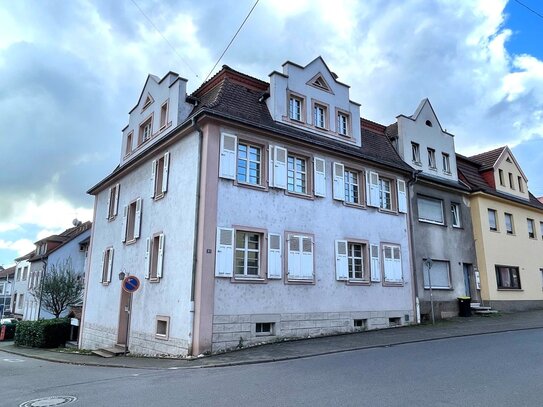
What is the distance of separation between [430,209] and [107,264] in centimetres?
1642

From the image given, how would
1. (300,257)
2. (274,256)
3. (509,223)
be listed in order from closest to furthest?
(274,256)
(300,257)
(509,223)

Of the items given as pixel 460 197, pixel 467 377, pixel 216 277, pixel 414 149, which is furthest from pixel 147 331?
pixel 460 197

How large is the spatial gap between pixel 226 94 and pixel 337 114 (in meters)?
5.42

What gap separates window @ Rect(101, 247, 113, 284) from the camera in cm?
2089

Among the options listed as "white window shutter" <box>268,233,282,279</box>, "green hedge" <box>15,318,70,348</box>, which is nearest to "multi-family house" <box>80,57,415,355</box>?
"white window shutter" <box>268,233,282,279</box>

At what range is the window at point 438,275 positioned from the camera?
20.9 m

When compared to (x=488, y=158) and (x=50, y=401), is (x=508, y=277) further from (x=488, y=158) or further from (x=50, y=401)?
(x=50, y=401)

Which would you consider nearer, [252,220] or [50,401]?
[50,401]

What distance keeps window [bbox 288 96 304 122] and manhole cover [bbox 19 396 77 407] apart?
12.7 meters

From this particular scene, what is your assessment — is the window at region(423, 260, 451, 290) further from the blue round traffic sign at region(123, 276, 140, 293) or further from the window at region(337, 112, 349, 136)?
the blue round traffic sign at region(123, 276, 140, 293)

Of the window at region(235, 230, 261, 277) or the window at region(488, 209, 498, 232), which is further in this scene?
the window at region(488, 209, 498, 232)

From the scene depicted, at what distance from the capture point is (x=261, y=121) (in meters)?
16.2

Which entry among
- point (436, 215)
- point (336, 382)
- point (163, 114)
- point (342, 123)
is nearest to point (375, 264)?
point (342, 123)

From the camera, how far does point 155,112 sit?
62.4 ft
